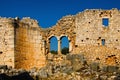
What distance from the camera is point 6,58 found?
1057 inches

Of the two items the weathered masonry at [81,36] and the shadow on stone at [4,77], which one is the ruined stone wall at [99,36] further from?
the shadow on stone at [4,77]

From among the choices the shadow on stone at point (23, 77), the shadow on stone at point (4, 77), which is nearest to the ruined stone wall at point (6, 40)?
the shadow on stone at point (23, 77)

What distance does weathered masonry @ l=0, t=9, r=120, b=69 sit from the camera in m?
28.8

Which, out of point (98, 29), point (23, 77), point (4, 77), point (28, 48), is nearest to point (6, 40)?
point (28, 48)

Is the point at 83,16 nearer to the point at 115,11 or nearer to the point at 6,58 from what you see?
the point at 115,11

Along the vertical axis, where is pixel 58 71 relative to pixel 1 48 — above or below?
below

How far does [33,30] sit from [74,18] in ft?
18.1

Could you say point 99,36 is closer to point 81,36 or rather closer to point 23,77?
point 81,36

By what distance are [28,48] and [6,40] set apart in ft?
7.86

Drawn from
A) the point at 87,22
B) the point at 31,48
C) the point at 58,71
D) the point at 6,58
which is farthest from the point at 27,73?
the point at 87,22

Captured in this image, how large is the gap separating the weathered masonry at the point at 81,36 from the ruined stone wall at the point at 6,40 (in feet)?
3.22

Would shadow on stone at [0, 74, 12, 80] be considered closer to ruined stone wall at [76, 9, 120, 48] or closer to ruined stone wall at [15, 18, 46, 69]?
ruined stone wall at [15, 18, 46, 69]

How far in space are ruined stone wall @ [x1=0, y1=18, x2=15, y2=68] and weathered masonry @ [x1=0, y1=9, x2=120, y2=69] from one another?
3.22 feet

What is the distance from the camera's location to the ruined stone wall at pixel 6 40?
26.8m
